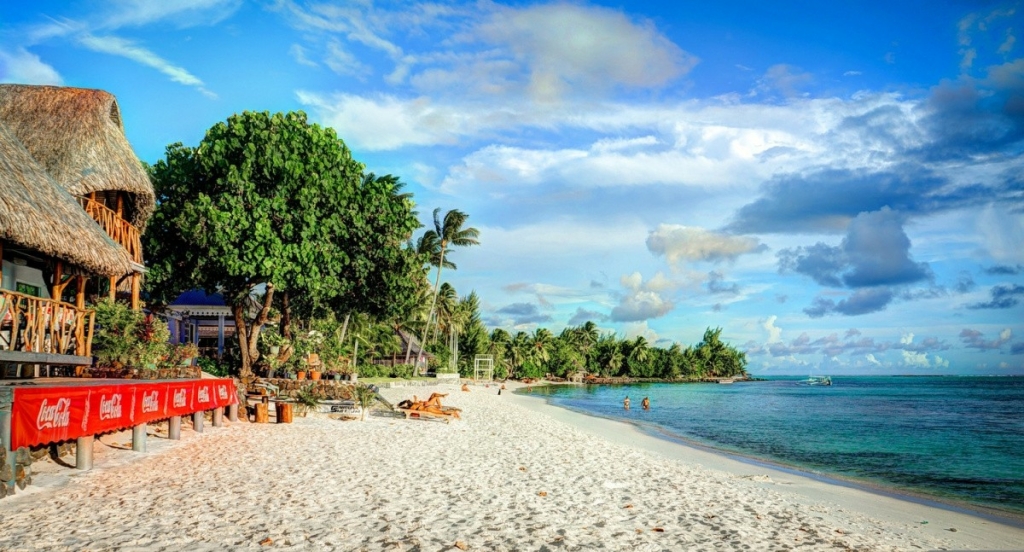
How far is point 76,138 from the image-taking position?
1644 centimetres

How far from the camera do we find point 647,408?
122 ft

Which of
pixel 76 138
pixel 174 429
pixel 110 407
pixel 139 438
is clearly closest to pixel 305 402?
pixel 174 429

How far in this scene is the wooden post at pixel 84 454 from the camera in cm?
912

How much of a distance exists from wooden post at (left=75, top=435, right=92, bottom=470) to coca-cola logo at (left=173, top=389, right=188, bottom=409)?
235 centimetres

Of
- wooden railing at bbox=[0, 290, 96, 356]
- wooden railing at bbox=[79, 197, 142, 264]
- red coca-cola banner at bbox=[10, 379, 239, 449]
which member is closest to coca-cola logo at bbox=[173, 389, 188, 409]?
red coca-cola banner at bbox=[10, 379, 239, 449]

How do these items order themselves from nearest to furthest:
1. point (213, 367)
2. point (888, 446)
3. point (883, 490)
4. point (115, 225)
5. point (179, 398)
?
point (179, 398), point (883, 490), point (115, 225), point (888, 446), point (213, 367)

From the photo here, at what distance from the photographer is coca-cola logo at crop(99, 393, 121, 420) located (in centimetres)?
869

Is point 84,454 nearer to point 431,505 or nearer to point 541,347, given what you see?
point 431,505

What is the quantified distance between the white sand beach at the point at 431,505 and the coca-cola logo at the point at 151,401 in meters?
0.76

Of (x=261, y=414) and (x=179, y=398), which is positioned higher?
(x=179, y=398)

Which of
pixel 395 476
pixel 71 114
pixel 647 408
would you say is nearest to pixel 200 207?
pixel 71 114

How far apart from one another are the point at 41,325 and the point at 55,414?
584 cm

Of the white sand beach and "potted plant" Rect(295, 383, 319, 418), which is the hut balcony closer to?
the white sand beach

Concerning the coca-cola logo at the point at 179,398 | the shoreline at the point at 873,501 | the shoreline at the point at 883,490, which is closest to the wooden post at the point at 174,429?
the coca-cola logo at the point at 179,398
